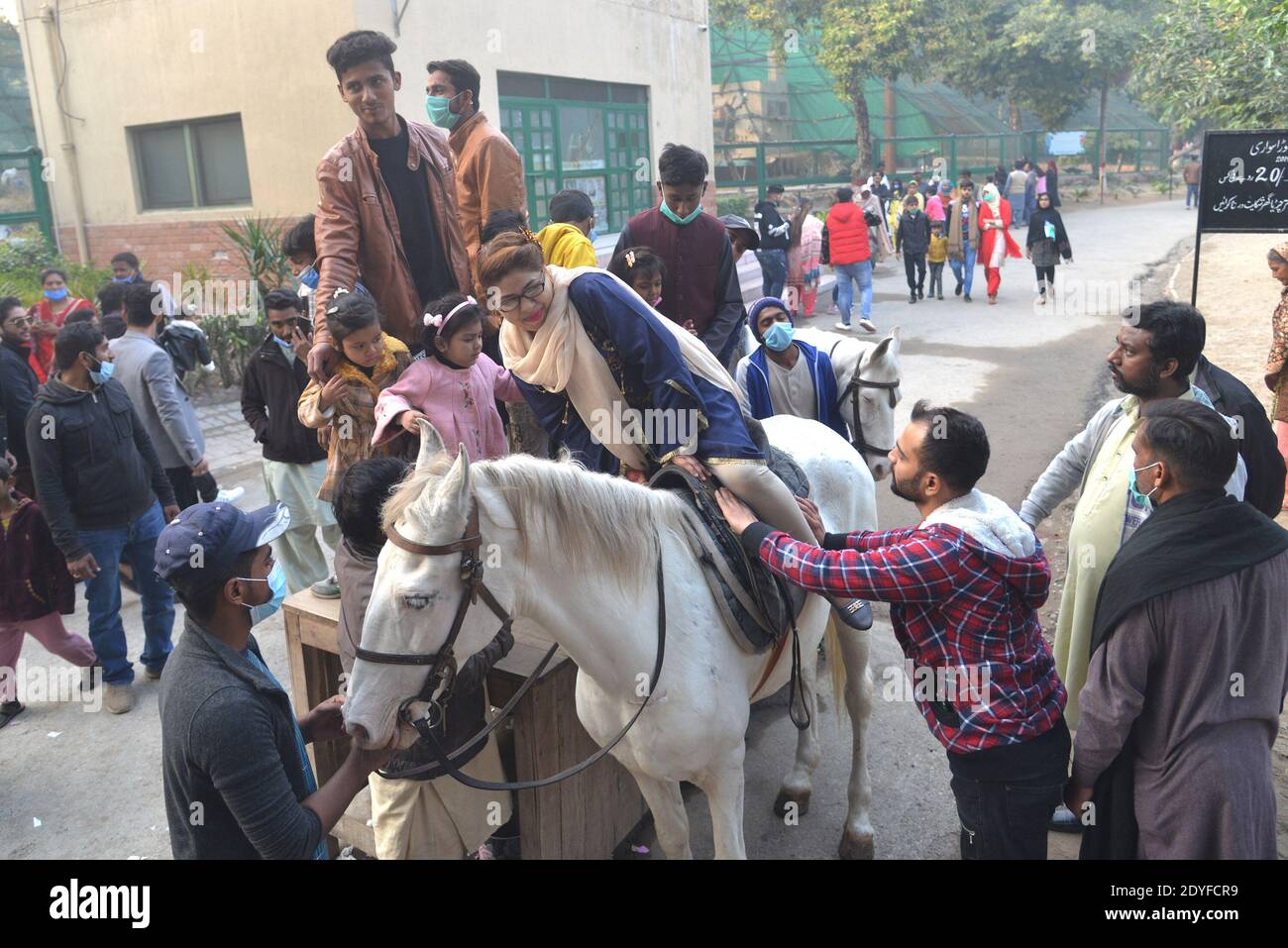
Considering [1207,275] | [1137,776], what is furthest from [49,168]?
[1207,275]

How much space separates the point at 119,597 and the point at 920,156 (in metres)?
32.7

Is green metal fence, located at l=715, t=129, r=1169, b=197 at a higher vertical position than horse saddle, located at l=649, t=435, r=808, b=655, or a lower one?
higher

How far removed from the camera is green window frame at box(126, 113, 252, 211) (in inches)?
504

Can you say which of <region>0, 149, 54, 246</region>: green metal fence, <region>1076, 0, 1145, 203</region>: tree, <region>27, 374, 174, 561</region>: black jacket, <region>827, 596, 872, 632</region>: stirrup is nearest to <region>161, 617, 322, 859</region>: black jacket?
<region>827, 596, 872, 632</region>: stirrup

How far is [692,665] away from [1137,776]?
1268mm

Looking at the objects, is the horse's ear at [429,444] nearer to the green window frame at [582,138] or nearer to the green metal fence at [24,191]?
the green window frame at [582,138]

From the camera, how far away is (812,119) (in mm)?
35625

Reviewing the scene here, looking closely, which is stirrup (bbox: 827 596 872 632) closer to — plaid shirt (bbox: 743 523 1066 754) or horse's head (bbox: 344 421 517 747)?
plaid shirt (bbox: 743 523 1066 754)

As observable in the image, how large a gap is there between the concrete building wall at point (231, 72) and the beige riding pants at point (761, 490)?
9708 millimetres

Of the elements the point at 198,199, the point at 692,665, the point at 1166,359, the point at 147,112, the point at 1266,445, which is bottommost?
the point at 692,665

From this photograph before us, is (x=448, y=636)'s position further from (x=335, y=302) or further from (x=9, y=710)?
(x=9, y=710)

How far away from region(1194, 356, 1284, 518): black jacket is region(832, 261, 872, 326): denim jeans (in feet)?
34.8
